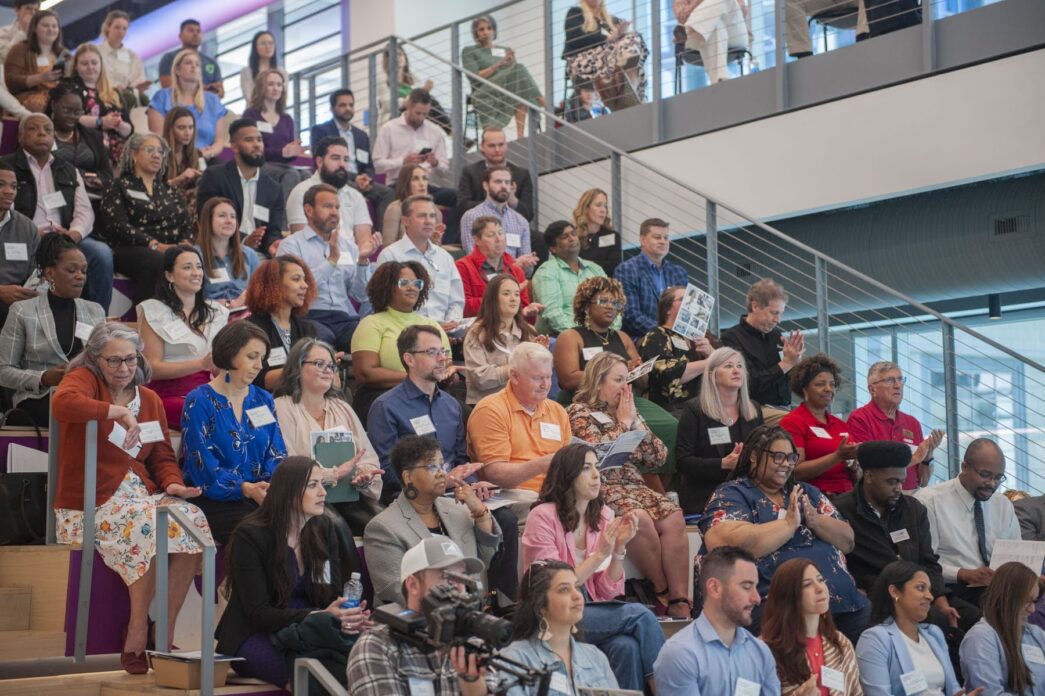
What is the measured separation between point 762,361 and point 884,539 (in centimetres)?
165

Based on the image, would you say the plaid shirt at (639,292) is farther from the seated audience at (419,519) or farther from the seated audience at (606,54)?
the seated audience at (419,519)

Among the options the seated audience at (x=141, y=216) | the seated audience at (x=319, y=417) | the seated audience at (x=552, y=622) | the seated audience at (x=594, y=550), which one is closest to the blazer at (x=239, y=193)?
the seated audience at (x=141, y=216)

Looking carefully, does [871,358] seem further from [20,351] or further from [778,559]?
[20,351]

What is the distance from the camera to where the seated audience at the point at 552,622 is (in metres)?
4.51

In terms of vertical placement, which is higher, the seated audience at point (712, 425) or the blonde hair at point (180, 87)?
the blonde hair at point (180, 87)

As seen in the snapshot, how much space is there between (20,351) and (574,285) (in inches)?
136

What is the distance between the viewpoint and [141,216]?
7824mm

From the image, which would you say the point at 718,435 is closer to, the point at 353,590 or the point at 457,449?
the point at 457,449

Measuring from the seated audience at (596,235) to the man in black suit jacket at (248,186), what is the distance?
2024 millimetres

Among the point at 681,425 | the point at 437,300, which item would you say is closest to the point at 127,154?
the point at 437,300

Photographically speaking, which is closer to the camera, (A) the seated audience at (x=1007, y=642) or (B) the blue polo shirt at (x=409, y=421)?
(A) the seated audience at (x=1007, y=642)

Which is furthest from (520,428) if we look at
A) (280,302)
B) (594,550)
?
(280,302)

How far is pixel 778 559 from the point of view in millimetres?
5621

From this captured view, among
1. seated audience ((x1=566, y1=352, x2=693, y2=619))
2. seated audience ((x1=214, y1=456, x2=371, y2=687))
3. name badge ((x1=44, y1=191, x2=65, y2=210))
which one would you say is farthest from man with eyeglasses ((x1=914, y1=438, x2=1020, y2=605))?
name badge ((x1=44, y1=191, x2=65, y2=210))
